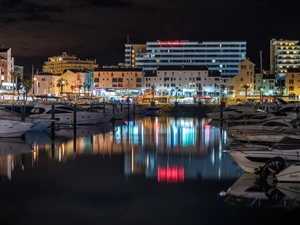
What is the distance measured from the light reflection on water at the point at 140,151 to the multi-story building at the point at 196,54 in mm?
144605

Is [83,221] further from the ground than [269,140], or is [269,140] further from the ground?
[269,140]

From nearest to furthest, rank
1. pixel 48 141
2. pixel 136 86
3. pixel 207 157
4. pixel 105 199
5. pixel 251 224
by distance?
pixel 251 224, pixel 105 199, pixel 207 157, pixel 48 141, pixel 136 86

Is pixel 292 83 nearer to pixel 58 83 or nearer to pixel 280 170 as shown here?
pixel 58 83

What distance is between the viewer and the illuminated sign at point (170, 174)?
23062mm

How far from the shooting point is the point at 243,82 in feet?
462

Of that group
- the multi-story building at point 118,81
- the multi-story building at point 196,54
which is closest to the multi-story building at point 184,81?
the multi-story building at point 118,81

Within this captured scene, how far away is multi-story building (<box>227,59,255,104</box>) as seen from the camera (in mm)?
139625

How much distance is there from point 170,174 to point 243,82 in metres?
120

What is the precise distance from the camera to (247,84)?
5487 inches

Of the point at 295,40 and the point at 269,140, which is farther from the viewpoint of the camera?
the point at 295,40

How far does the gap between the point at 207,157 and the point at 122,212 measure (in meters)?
14.4

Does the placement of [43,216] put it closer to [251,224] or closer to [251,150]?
[251,224]

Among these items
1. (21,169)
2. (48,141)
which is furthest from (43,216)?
(48,141)

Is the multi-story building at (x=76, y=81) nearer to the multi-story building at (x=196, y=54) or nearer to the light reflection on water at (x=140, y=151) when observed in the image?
the multi-story building at (x=196, y=54)
